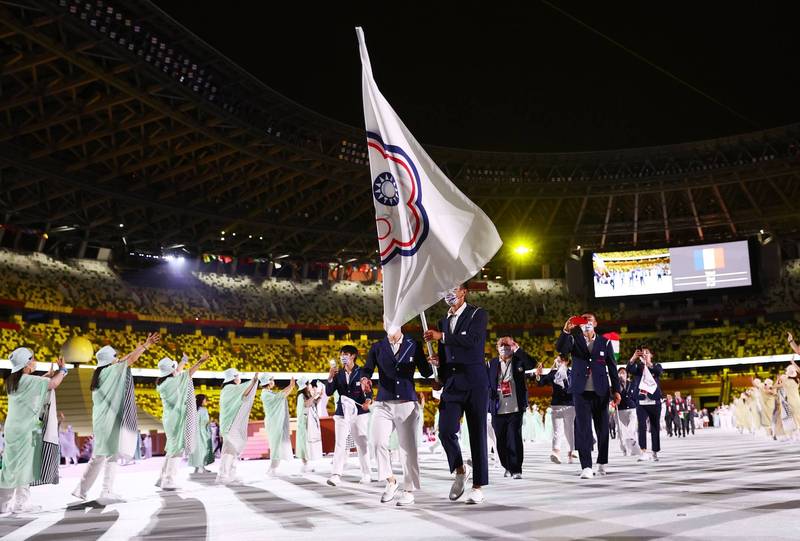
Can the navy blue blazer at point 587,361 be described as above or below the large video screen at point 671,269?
below

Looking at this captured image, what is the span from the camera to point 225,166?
3297 centimetres

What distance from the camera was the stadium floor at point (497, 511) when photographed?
201 inches

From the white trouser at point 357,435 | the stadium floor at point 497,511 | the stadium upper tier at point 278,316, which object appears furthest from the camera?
the stadium upper tier at point 278,316

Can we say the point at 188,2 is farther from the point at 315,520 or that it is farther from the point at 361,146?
the point at 315,520

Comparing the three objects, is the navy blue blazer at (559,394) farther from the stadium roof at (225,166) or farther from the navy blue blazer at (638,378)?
the stadium roof at (225,166)

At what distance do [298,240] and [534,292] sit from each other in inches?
685

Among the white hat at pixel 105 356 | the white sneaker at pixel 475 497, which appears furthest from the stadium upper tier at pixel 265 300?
the white sneaker at pixel 475 497

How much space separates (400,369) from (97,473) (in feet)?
14.3

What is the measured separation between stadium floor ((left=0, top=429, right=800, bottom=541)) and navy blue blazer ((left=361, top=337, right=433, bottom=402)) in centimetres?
110

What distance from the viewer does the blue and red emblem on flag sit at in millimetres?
8141

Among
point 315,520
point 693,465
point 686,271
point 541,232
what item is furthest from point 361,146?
point 315,520

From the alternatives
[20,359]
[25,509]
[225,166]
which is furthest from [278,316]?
[20,359]

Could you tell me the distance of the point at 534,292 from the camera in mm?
54094

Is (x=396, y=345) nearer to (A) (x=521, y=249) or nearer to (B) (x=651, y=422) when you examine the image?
(B) (x=651, y=422)
